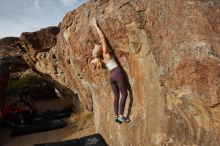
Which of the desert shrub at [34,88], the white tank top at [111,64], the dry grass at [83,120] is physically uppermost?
the white tank top at [111,64]

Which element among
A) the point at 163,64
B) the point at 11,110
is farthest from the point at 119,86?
the point at 11,110

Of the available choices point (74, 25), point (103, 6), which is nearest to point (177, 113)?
point (103, 6)

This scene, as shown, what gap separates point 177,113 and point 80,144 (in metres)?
5.02

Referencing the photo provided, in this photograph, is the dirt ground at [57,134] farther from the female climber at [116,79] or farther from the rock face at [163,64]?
the female climber at [116,79]

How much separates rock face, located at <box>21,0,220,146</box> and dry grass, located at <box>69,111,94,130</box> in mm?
4740

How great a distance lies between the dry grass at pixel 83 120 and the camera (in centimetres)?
1364

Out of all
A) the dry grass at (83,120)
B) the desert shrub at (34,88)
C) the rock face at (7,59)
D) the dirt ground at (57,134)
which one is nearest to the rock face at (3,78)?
the rock face at (7,59)

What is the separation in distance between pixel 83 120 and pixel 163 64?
8609mm

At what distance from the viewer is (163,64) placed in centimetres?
620

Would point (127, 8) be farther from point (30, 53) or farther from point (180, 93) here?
point (30, 53)

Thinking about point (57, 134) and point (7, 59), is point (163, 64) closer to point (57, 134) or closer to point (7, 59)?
point (57, 134)

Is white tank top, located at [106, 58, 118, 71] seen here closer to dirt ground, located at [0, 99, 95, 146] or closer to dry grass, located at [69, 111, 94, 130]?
dirt ground, located at [0, 99, 95, 146]

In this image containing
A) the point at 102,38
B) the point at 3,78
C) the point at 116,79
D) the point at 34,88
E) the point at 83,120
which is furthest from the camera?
the point at 34,88

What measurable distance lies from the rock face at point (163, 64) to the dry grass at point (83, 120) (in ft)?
15.6
